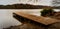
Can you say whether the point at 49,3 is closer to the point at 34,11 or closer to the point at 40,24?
the point at 34,11

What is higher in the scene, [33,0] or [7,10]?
[33,0]

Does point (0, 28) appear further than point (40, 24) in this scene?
Yes

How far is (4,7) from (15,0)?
27 centimetres

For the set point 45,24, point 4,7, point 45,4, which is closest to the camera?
point 45,24

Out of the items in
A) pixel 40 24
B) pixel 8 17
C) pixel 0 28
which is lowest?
pixel 0 28

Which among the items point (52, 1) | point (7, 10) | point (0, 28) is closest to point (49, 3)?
point (52, 1)

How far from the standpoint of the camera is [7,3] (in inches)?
104

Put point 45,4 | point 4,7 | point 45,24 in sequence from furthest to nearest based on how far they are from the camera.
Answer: point 45,4 → point 4,7 → point 45,24

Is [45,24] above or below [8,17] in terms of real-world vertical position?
above

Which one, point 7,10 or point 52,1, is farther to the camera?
point 52,1

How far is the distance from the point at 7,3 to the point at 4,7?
0.10 meters

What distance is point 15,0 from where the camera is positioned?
2668 mm

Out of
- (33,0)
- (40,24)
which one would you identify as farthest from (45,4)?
(40,24)

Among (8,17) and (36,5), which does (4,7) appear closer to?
(8,17)
